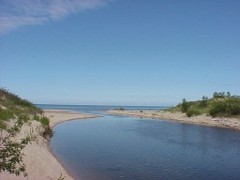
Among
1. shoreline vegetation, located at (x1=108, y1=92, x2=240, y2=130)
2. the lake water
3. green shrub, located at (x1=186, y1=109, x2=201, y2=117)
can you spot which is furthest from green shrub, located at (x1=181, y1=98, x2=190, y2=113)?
the lake water

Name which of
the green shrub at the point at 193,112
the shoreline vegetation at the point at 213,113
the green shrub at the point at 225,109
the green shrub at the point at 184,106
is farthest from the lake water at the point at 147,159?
the green shrub at the point at 184,106

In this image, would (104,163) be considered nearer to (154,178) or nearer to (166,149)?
(154,178)

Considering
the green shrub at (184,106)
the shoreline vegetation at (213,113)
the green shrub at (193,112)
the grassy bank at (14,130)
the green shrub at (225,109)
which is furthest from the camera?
the green shrub at (184,106)

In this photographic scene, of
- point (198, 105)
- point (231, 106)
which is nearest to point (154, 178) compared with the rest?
point (231, 106)

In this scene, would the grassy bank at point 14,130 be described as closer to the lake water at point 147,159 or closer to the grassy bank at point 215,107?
the lake water at point 147,159

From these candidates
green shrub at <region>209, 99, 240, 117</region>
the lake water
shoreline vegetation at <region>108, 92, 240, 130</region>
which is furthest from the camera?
green shrub at <region>209, 99, 240, 117</region>

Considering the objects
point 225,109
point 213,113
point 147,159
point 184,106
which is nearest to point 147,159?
point 147,159

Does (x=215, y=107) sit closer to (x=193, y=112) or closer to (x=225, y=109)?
(x=225, y=109)

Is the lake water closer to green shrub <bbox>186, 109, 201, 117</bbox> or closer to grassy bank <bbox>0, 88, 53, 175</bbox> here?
grassy bank <bbox>0, 88, 53, 175</bbox>

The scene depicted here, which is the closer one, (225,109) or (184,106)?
(225,109)

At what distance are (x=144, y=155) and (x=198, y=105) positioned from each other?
68926 mm

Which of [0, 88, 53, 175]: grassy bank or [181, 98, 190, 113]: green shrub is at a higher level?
[181, 98, 190, 113]: green shrub

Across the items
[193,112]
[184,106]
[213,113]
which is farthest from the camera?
[184,106]

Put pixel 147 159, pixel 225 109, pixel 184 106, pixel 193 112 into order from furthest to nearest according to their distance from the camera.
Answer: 1. pixel 184 106
2. pixel 193 112
3. pixel 225 109
4. pixel 147 159
